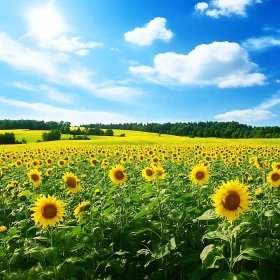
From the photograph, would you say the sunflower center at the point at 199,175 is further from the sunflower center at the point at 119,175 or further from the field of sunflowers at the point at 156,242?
the sunflower center at the point at 119,175

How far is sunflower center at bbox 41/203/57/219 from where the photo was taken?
16.3 feet

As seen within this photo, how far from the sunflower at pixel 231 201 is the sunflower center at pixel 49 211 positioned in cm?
230

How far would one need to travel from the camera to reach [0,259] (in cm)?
Result: 540

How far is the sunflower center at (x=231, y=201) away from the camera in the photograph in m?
4.43

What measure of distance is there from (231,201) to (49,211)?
2562mm

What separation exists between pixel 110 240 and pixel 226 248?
191 cm

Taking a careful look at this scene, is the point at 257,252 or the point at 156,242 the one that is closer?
the point at 257,252

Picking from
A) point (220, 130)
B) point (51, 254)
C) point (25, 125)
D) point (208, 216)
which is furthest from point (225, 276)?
point (25, 125)

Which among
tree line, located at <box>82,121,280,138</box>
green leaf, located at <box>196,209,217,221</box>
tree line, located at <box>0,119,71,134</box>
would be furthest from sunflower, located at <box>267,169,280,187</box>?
tree line, located at <box>0,119,71,134</box>

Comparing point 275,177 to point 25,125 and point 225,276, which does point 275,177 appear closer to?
point 225,276

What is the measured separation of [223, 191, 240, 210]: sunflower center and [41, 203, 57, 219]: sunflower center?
241 centimetres

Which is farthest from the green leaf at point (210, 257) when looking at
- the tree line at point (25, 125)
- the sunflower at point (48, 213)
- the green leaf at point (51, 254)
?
the tree line at point (25, 125)

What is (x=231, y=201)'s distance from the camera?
175 inches

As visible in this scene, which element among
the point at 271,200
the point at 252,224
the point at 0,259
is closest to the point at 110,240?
the point at 0,259
